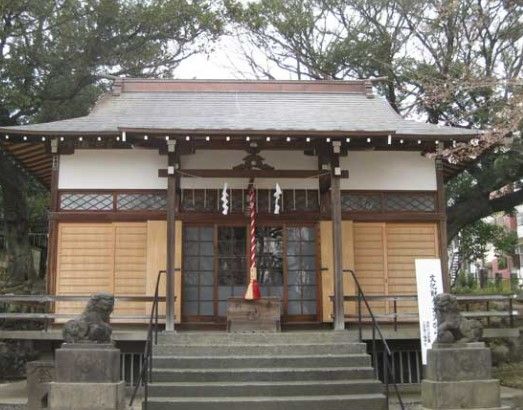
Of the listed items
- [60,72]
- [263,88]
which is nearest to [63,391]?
[263,88]

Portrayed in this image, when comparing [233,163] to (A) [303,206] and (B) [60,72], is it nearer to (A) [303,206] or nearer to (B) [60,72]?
(A) [303,206]

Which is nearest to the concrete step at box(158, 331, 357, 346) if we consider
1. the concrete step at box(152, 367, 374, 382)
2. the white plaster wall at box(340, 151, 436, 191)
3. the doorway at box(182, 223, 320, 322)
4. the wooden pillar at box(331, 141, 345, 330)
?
the wooden pillar at box(331, 141, 345, 330)

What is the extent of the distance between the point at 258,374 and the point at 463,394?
296 centimetres

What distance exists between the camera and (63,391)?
24.7ft

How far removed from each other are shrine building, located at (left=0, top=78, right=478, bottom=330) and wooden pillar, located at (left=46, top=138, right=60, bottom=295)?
20 millimetres

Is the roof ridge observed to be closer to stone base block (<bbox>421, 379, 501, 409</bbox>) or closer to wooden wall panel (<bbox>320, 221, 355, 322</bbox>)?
wooden wall panel (<bbox>320, 221, 355, 322</bbox>)

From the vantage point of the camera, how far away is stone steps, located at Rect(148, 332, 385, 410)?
8.37 metres

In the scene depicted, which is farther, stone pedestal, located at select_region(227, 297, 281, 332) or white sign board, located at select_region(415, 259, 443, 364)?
stone pedestal, located at select_region(227, 297, 281, 332)

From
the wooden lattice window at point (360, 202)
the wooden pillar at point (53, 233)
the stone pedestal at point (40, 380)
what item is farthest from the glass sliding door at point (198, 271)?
the wooden lattice window at point (360, 202)

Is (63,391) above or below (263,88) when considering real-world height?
below

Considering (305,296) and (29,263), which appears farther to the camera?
(29,263)

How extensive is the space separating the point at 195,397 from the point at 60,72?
48.3 ft

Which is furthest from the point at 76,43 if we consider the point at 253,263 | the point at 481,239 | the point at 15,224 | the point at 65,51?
the point at 481,239

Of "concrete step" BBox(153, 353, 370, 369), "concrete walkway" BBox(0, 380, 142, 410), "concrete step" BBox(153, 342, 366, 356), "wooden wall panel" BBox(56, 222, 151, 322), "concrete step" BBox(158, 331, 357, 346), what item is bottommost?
"concrete walkway" BBox(0, 380, 142, 410)
